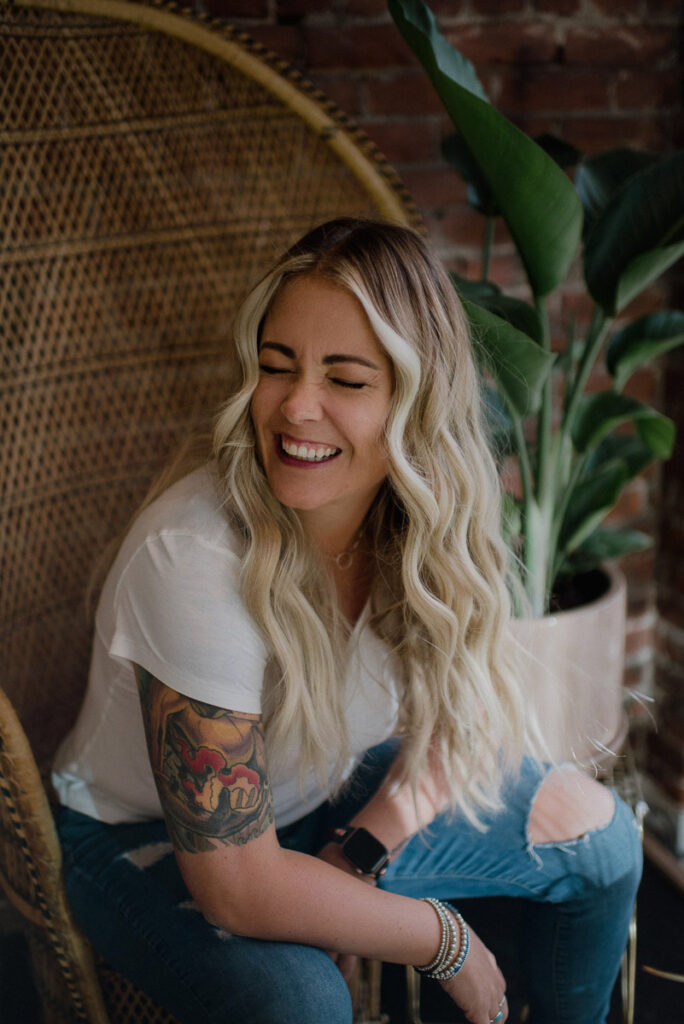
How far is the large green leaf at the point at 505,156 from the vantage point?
1024 millimetres

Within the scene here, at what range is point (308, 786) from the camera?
1167 millimetres

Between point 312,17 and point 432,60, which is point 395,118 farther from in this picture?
point 432,60

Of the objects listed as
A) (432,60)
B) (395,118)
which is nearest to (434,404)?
(432,60)

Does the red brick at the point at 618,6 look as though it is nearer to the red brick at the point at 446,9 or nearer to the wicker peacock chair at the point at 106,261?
the red brick at the point at 446,9

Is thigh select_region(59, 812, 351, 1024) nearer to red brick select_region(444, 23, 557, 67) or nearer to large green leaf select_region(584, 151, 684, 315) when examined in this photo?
large green leaf select_region(584, 151, 684, 315)

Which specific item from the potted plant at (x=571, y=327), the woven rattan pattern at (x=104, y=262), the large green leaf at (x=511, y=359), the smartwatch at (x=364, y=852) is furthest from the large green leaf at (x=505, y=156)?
the smartwatch at (x=364, y=852)

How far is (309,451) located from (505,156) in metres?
0.42

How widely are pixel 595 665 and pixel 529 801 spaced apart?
0.87 feet

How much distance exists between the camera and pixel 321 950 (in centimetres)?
100

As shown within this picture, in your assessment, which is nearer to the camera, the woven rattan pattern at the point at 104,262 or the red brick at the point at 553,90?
the woven rattan pattern at the point at 104,262

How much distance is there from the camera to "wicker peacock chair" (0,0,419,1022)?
1188 millimetres

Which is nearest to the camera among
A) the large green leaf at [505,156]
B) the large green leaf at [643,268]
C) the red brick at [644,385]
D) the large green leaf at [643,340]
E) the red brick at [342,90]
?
the large green leaf at [505,156]

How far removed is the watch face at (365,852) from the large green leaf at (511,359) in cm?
59

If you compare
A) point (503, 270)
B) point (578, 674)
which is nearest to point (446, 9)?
point (503, 270)
